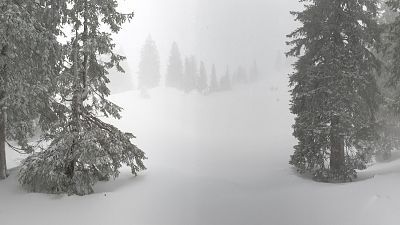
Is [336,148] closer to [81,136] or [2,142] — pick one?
[81,136]

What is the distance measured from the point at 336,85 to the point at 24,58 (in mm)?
12793

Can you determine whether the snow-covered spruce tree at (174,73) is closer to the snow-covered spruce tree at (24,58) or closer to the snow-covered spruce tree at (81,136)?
the snow-covered spruce tree at (81,136)

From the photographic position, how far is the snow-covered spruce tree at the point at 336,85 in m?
16.2

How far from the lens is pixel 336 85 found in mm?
16188

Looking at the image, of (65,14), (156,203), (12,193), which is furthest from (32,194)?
(65,14)

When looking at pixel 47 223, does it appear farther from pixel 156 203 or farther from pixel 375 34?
pixel 375 34

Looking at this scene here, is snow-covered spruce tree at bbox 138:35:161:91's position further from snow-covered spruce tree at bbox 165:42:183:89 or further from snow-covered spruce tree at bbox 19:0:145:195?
snow-covered spruce tree at bbox 19:0:145:195

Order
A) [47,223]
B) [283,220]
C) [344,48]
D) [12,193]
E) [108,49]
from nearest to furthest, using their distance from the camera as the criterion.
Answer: [47,223], [283,220], [12,193], [108,49], [344,48]

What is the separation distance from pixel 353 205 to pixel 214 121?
175 ft

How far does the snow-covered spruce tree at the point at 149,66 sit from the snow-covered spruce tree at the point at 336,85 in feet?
199

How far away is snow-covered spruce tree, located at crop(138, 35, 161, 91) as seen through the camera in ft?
250

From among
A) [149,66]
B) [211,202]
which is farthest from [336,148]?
[149,66]

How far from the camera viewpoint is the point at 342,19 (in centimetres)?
1669

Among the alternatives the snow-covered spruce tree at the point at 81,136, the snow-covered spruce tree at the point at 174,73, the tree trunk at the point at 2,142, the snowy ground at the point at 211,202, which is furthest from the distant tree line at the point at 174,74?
the snow-covered spruce tree at the point at 81,136
